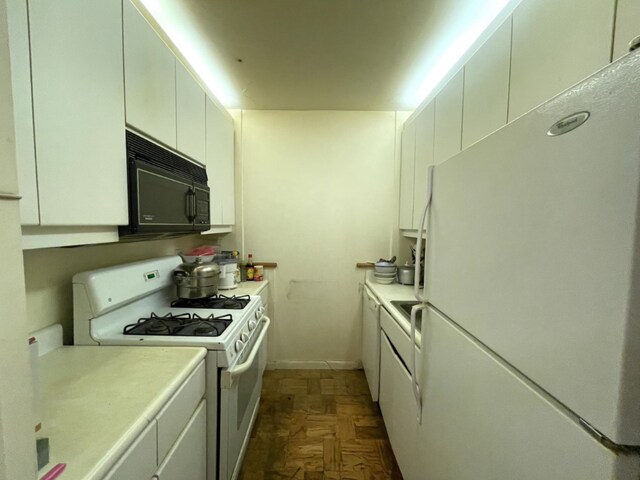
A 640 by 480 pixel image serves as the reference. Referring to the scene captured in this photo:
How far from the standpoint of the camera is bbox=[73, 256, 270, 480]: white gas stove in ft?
3.55

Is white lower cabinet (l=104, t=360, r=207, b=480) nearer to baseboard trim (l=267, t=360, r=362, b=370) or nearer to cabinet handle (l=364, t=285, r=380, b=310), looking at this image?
cabinet handle (l=364, t=285, r=380, b=310)

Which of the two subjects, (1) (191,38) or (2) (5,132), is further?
Result: (1) (191,38)

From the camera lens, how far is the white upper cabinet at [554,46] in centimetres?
73

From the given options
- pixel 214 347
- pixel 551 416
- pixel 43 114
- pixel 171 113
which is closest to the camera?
pixel 551 416

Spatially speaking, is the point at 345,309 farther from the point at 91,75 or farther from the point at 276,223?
the point at 91,75

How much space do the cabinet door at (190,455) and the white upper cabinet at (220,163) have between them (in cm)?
131

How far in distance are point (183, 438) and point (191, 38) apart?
1.95m

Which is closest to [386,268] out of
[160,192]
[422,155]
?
[422,155]

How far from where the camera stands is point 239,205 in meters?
2.51

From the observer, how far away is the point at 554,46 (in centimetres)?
86

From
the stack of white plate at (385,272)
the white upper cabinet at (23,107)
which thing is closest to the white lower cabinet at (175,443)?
the white upper cabinet at (23,107)

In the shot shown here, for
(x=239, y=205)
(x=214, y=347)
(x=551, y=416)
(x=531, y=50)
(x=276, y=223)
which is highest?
(x=531, y=50)

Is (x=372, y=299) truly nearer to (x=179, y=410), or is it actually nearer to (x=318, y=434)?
(x=318, y=434)

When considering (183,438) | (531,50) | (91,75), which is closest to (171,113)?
(91,75)
